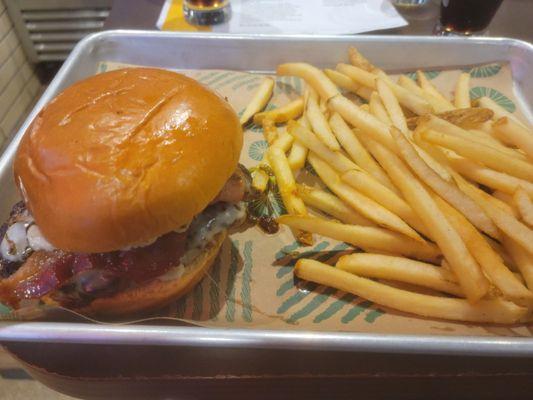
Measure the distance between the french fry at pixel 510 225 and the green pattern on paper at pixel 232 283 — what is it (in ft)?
3.24

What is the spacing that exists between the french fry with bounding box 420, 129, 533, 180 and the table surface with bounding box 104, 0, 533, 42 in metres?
1.56

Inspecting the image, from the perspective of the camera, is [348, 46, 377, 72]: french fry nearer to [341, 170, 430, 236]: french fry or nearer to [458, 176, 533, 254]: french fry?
[341, 170, 430, 236]: french fry

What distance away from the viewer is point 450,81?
2.56 metres

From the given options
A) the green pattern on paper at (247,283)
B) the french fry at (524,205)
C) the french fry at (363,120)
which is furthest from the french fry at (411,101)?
the green pattern on paper at (247,283)

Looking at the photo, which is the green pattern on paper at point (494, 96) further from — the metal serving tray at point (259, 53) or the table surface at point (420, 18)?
the table surface at point (420, 18)

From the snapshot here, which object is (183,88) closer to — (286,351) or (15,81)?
(286,351)

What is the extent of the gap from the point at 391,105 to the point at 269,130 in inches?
23.8

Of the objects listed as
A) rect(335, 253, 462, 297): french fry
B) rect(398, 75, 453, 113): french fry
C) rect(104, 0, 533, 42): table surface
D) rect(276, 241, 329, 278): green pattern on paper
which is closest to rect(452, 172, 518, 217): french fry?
rect(335, 253, 462, 297): french fry

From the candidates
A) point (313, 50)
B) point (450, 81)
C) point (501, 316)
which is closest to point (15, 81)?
point (313, 50)

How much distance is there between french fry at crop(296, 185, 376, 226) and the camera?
5.82 ft

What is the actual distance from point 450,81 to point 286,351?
1.93 m

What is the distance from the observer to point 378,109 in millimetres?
2012

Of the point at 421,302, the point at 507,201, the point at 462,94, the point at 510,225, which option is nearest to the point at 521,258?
the point at 510,225

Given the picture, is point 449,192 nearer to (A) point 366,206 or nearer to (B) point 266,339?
(A) point 366,206
